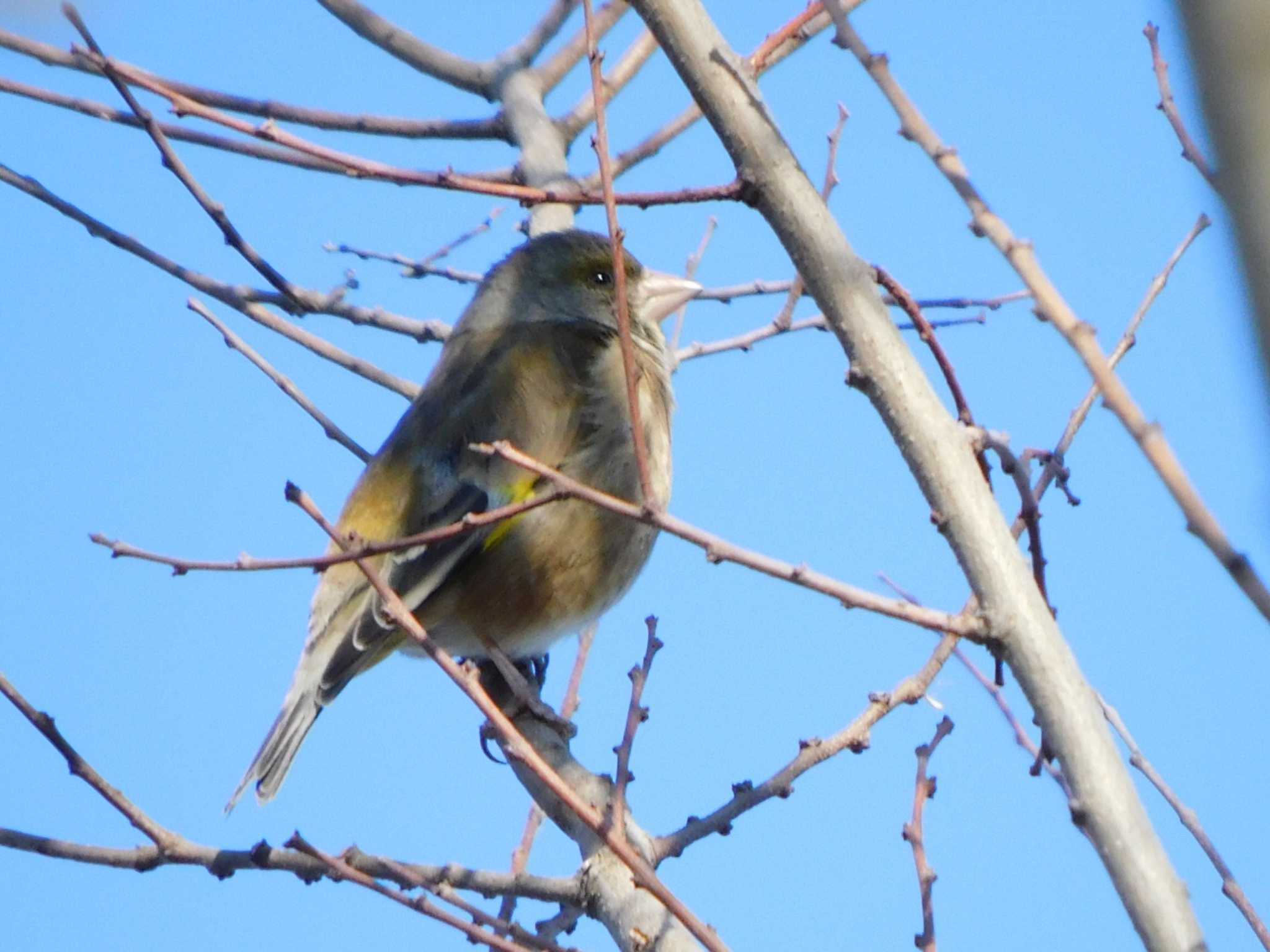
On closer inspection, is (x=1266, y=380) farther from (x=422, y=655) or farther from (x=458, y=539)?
(x=422, y=655)

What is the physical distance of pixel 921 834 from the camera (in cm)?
264

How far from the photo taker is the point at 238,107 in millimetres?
5004

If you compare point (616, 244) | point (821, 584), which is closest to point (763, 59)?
point (616, 244)

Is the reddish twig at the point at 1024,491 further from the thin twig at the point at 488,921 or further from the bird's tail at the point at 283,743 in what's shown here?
the bird's tail at the point at 283,743

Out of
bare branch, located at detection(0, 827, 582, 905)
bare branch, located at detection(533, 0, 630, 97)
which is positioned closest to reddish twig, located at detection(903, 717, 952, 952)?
bare branch, located at detection(0, 827, 582, 905)

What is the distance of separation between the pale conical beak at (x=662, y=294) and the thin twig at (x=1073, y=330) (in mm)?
3735

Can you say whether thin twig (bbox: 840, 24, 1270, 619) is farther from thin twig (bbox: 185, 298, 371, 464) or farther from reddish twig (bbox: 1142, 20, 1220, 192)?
thin twig (bbox: 185, 298, 371, 464)

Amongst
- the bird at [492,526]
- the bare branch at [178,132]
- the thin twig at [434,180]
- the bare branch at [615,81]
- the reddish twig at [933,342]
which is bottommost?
the reddish twig at [933,342]

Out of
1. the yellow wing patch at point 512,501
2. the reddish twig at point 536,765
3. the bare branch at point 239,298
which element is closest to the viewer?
the reddish twig at point 536,765

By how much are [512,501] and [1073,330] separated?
3.22m

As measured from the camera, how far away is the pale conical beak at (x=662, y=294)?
18.8 feet

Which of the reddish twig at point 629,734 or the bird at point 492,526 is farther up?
the bird at point 492,526

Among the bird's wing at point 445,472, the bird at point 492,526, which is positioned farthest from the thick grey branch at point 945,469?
the bird's wing at point 445,472

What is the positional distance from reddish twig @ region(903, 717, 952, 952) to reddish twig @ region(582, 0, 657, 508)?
29.5 inches
